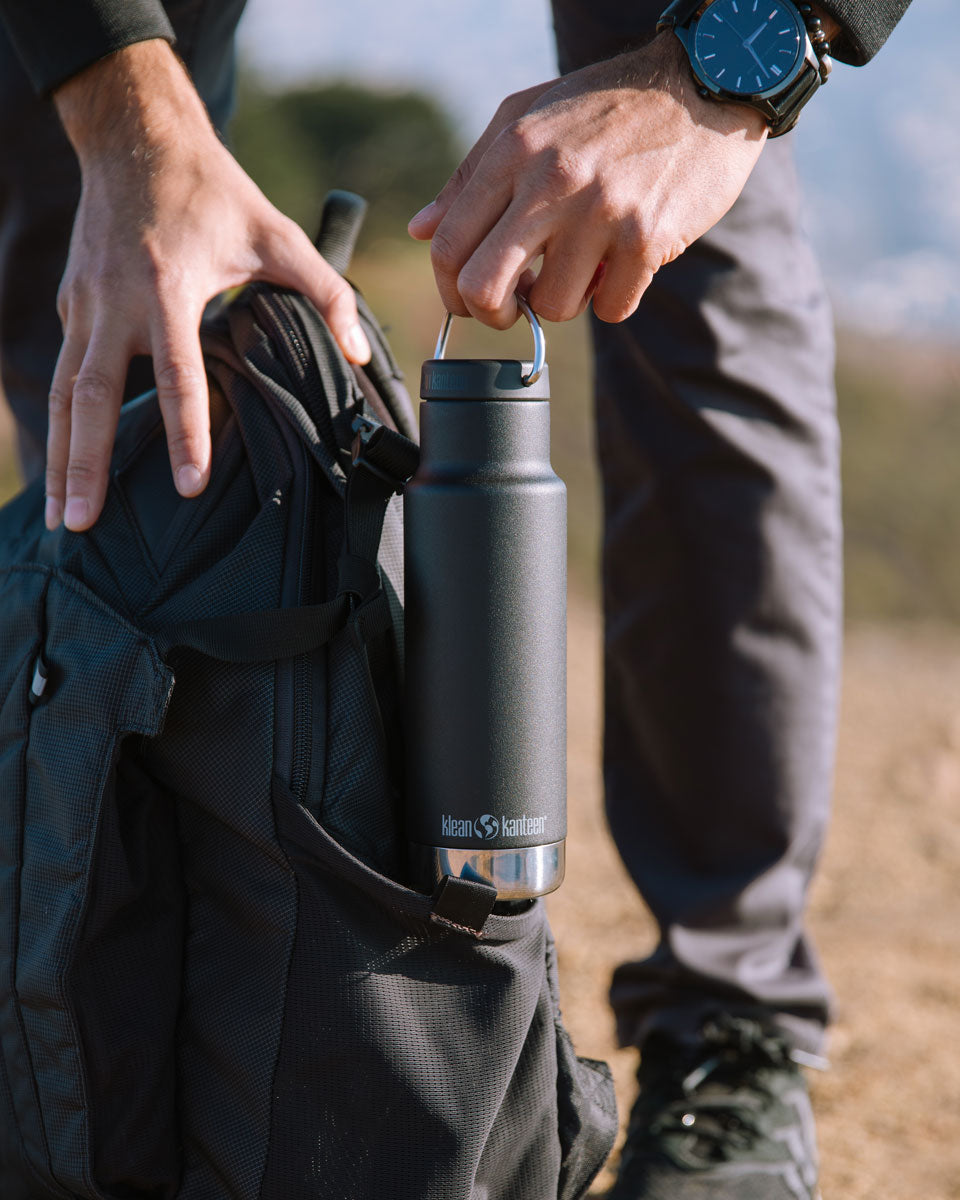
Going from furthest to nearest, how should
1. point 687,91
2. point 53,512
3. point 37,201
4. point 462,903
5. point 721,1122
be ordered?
point 37,201 → point 721,1122 → point 53,512 → point 687,91 → point 462,903

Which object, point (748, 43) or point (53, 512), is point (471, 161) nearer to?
point (748, 43)

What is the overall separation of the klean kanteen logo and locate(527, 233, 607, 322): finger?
412 millimetres

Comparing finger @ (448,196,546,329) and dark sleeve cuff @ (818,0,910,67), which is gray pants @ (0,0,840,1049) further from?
finger @ (448,196,546,329)

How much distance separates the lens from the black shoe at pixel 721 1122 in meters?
1.36

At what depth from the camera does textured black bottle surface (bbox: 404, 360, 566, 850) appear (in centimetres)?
99

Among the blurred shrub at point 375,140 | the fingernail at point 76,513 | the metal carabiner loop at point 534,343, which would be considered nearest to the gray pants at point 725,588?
the metal carabiner loop at point 534,343

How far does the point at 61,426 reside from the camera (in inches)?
47.7

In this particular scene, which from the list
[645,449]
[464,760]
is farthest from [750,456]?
[464,760]

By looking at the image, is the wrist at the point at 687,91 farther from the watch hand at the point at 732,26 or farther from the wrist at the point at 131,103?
the wrist at the point at 131,103

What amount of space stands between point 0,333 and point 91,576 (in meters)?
0.89

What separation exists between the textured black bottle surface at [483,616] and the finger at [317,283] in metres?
0.22

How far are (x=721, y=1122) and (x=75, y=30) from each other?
1.38 metres

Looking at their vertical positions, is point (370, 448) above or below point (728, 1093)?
above

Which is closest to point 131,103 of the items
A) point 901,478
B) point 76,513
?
point 76,513
